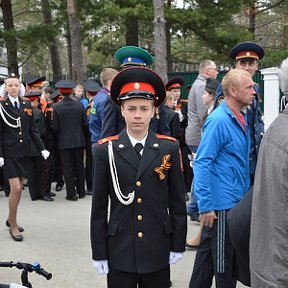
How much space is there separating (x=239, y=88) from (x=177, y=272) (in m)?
2.06

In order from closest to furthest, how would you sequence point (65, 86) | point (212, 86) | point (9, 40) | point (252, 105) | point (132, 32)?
1. point (252, 105)
2. point (212, 86)
3. point (65, 86)
4. point (9, 40)
5. point (132, 32)

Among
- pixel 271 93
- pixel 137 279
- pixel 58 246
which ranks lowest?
pixel 58 246

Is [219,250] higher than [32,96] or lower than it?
lower

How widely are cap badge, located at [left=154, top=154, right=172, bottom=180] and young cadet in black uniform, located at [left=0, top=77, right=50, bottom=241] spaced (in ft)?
10.4

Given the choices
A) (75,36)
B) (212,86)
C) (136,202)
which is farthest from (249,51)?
(75,36)

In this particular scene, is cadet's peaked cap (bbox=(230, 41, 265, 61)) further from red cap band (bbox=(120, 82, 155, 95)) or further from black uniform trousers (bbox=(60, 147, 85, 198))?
black uniform trousers (bbox=(60, 147, 85, 198))

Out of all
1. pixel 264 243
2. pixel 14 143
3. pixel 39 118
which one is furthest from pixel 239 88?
pixel 39 118

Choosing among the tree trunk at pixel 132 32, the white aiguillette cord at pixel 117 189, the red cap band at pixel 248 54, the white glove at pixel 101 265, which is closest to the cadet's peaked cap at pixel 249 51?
the red cap band at pixel 248 54

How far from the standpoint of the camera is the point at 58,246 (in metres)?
5.72

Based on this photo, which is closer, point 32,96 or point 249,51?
point 249,51

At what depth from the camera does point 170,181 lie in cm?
301

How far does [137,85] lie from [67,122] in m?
5.31

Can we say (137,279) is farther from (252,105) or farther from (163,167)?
(252,105)

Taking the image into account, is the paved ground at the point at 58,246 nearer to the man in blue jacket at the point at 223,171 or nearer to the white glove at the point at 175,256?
the man in blue jacket at the point at 223,171
